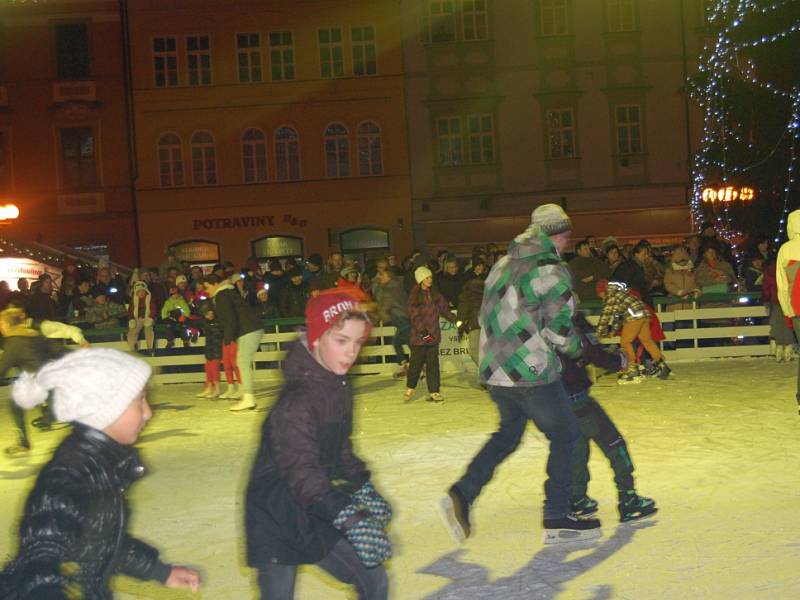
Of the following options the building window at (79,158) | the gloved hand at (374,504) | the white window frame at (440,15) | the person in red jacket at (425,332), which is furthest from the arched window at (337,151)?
the gloved hand at (374,504)

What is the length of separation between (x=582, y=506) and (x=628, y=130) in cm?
2618

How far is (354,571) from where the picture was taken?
3498 millimetres

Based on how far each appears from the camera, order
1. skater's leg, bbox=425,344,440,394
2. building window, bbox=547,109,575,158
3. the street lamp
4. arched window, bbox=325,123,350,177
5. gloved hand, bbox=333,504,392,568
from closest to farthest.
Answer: gloved hand, bbox=333,504,392,568
skater's leg, bbox=425,344,440,394
the street lamp
building window, bbox=547,109,575,158
arched window, bbox=325,123,350,177

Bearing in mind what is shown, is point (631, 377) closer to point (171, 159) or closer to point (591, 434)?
point (591, 434)

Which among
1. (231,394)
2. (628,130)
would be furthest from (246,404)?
(628,130)

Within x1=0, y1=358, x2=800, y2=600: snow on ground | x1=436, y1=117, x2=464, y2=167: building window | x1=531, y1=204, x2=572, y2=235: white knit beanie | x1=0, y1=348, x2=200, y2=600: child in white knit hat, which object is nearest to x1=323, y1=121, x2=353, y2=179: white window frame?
x1=436, y1=117, x2=464, y2=167: building window

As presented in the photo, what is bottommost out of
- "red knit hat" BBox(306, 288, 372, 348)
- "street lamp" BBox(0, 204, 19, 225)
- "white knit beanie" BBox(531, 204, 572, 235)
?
"red knit hat" BBox(306, 288, 372, 348)

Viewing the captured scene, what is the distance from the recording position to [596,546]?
5930mm

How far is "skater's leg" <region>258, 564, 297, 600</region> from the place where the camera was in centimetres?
349

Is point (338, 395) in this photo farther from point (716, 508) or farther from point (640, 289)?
point (640, 289)

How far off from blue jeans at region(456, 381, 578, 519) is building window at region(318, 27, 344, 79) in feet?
88.1

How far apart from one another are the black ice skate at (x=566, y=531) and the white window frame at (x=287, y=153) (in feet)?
87.2

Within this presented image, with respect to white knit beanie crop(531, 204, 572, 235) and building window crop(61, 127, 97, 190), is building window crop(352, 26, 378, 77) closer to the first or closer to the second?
building window crop(61, 127, 97, 190)

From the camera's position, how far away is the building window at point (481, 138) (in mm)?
31188
